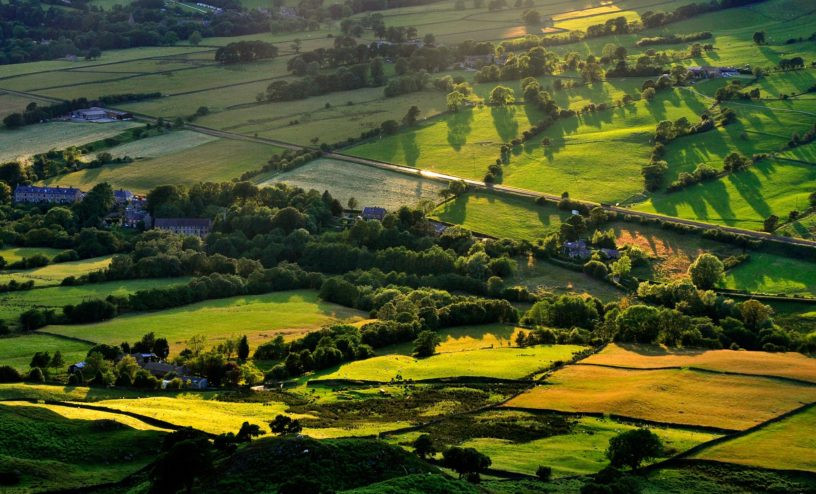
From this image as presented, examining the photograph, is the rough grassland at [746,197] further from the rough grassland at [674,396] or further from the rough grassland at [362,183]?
the rough grassland at [674,396]

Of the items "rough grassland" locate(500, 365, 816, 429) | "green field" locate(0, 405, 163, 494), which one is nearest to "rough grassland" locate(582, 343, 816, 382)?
"rough grassland" locate(500, 365, 816, 429)

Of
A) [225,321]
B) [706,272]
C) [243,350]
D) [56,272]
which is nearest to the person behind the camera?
[243,350]

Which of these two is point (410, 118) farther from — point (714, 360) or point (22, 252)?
point (714, 360)

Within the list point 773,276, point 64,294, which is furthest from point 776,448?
point 64,294

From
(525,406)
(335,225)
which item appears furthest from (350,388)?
(335,225)

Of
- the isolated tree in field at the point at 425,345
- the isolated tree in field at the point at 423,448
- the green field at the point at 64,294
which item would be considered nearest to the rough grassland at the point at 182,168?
the green field at the point at 64,294

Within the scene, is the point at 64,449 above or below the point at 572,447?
above

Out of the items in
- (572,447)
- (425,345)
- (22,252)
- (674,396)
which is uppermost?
(22,252)
